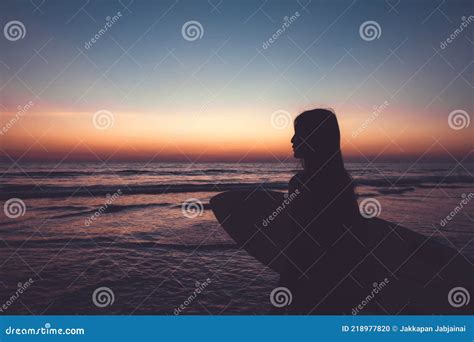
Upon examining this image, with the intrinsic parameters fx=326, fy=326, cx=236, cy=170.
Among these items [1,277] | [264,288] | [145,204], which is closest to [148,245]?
[1,277]

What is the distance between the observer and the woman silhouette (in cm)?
188

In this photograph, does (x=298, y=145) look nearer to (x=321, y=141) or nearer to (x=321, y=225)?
Result: (x=321, y=141)

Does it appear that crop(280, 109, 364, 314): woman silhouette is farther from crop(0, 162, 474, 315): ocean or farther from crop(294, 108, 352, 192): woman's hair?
crop(0, 162, 474, 315): ocean

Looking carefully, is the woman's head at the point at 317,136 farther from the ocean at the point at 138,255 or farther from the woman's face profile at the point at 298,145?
the ocean at the point at 138,255

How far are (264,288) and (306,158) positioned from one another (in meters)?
3.19

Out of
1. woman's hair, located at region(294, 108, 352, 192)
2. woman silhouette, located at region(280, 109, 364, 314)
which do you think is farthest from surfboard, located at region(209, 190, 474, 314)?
woman's hair, located at region(294, 108, 352, 192)

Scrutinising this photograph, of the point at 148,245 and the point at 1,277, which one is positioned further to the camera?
the point at 148,245

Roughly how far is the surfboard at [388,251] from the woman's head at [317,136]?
0.59m

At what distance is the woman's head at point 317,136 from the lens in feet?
6.35

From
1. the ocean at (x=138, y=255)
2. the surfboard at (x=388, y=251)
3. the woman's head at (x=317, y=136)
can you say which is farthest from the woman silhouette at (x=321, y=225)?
the ocean at (x=138, y=255)

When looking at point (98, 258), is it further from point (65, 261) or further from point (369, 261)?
point (369, 261)

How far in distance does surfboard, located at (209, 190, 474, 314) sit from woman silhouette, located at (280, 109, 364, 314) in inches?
16.1

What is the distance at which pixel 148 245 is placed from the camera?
6.81 meters

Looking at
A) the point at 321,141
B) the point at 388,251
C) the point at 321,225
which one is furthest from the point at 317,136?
the point at 388,251
